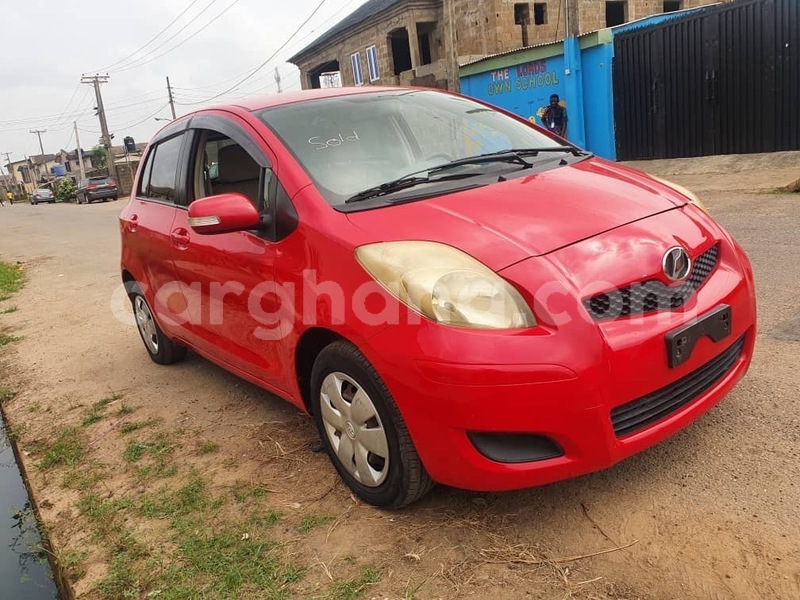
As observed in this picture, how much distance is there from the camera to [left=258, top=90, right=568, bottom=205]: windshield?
2799 mm

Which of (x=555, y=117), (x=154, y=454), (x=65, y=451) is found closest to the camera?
(x=154, y=454)

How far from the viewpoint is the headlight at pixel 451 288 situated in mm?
2074

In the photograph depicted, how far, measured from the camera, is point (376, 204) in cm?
254

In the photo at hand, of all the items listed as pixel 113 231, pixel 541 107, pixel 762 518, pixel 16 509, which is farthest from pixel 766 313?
pixel 113 231

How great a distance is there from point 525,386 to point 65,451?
2.72m

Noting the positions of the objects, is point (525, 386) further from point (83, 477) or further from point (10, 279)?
point (10, 279)

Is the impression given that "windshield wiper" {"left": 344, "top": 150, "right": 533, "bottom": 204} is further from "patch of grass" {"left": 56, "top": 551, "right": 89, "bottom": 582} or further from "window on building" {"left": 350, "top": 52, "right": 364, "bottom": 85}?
"window on building" {"left": 350, "top": 52, "right": 364, "bottom": 85}

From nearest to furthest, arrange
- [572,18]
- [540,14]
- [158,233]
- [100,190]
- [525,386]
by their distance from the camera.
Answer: [525,386] → [158,233] → [572,18] → [540,14] → [100,190]

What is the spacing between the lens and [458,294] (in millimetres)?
2113

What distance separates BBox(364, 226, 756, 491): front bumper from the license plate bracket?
0.09 ft

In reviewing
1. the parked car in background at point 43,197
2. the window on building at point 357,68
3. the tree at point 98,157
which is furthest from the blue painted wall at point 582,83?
the tree at point 98,157

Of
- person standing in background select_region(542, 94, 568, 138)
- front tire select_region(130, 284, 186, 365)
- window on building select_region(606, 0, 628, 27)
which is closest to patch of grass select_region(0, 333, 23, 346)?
front tire select_region(130, 284, 186, 365)

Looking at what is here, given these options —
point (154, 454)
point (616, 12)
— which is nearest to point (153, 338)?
point (154, 454)

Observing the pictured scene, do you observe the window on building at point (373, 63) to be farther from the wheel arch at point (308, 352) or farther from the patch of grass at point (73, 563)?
the patch of grass at point (73, 563)
